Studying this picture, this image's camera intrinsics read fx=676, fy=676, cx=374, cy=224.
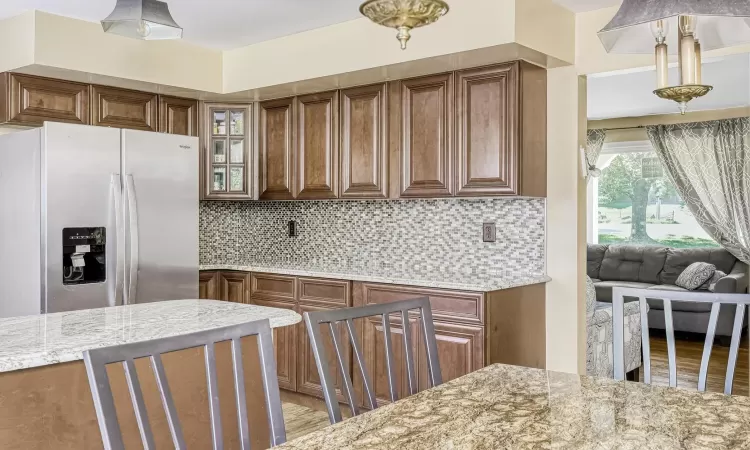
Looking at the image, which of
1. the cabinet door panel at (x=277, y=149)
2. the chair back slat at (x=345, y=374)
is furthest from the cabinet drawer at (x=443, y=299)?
the chair back slat at (x=345, y=374)

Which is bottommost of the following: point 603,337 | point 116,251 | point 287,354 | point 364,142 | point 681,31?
point 287,354

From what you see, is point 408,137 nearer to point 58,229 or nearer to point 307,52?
point 307,52

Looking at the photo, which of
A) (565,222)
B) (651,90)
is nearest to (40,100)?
(565,222)

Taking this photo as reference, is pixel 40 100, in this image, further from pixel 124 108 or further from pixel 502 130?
pixel 502 130

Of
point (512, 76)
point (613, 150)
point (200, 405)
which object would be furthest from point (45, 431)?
point (613, 150)

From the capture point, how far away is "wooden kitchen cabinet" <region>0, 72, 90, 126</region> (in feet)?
12.8

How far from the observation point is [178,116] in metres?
4.70

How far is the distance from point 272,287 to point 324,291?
1.54ft

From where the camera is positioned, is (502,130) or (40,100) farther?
(40,100)

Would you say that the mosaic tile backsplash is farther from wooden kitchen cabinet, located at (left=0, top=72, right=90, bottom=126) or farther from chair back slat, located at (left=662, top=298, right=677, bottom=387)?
chair back slat, located at (left=662, top=298, right=677, bottom=387)

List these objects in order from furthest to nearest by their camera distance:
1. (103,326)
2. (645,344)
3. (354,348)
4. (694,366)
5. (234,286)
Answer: (694,366)
(234,286)
(103,326)
(645,344)
(354,348)

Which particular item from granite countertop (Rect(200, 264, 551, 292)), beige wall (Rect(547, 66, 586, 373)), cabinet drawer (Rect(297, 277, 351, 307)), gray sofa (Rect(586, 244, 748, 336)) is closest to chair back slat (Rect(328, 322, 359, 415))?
granite countertop (Rect(200, 264, 551, 292))

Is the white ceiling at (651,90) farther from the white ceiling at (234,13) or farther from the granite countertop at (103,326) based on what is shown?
the granite countertop at (103,326)

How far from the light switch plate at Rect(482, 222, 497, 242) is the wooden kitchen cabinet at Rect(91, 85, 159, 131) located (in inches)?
90.3
